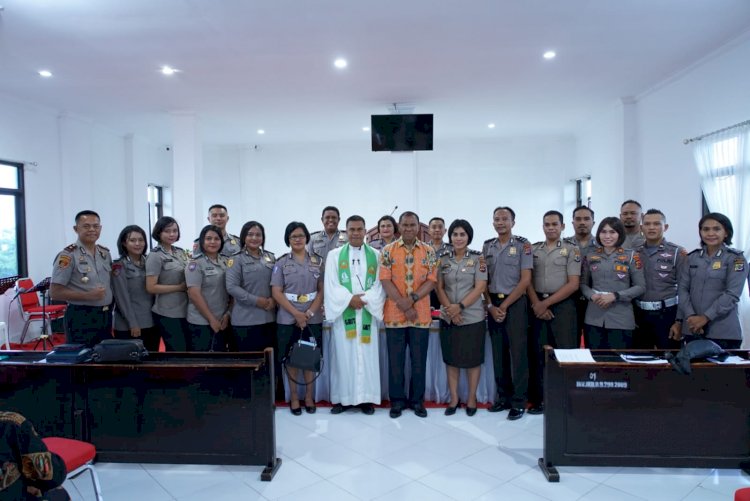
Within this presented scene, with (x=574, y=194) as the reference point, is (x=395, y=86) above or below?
above

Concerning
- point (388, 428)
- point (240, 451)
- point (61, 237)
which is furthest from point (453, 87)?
point (61, 237)

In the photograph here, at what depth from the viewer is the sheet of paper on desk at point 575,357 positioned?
2.70 m

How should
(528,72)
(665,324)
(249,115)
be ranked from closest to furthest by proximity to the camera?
(665,324) → (528,72) → (249,115)

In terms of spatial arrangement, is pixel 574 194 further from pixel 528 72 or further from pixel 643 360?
pixel 643 360

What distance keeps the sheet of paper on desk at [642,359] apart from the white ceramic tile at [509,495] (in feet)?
2.94

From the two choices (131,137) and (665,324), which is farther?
(131,137)

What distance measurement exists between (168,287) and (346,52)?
3.07m

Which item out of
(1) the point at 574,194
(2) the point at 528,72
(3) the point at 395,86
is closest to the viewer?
(2) the point at 528,72

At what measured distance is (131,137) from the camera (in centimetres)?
927

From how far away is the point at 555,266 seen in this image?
365 centimetres

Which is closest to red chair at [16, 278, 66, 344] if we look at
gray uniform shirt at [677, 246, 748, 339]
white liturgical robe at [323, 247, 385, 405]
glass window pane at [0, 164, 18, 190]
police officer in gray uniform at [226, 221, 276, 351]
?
glass window pane at [0, 164, 18, 190]

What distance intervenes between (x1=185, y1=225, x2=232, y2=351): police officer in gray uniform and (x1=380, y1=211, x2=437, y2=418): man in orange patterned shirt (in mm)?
1240

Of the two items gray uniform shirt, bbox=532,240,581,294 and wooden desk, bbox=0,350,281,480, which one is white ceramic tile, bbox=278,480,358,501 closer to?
wooden desk, bbox=0,350,281,480

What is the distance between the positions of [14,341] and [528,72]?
7.51 m
